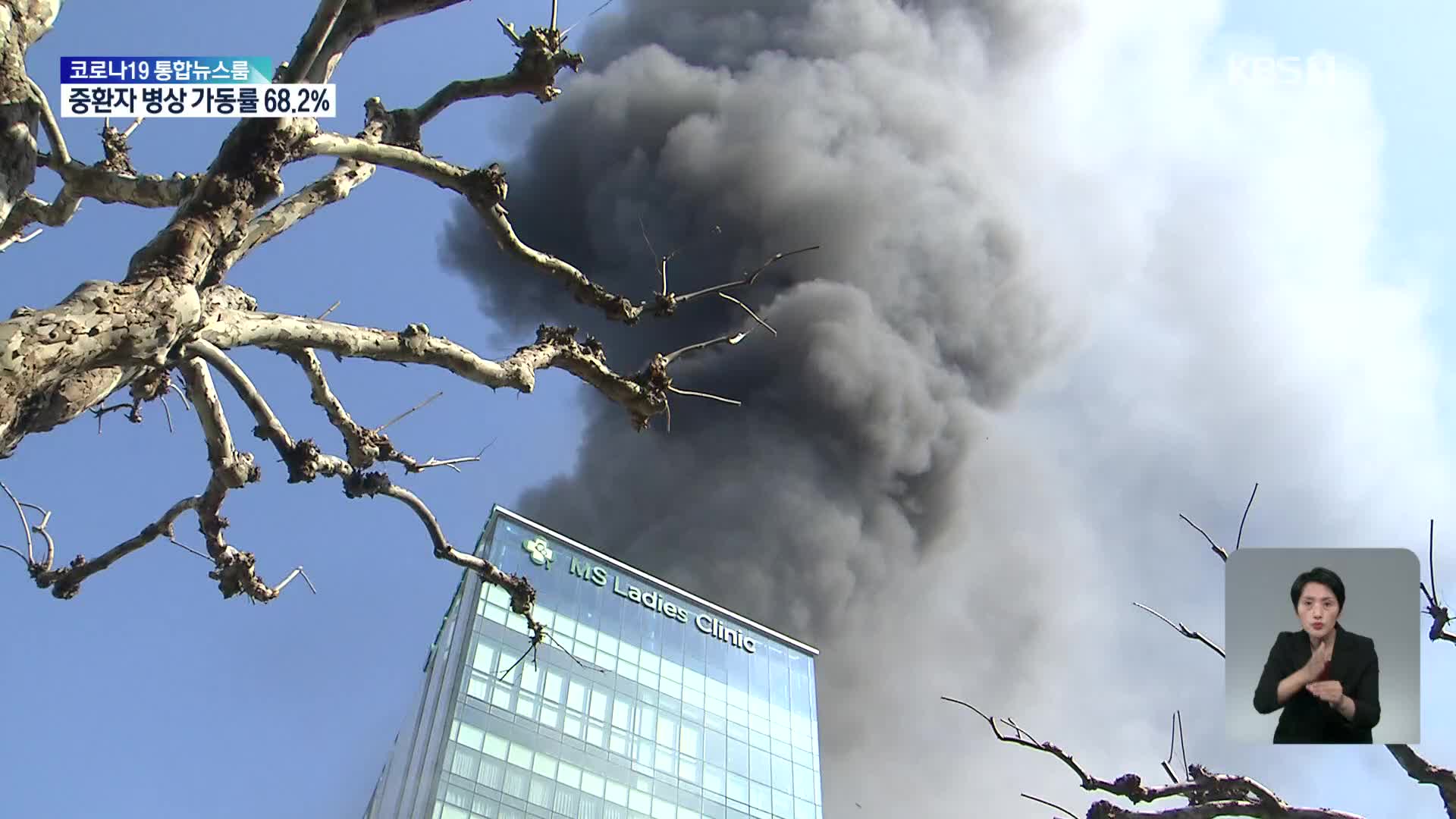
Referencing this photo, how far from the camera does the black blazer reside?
10.6 ft

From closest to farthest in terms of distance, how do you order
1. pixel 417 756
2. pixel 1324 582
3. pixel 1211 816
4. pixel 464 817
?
pixel 1324 582
pixel 1211 816
pixel 464 817
pixel 417 756

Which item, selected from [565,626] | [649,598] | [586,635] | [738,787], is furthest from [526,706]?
[649,598]

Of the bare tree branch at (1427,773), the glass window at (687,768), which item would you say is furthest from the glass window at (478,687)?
the bare tree branch at (1427,773)

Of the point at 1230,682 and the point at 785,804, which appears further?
the point at 785,804

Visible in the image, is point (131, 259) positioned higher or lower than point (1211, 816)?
higher

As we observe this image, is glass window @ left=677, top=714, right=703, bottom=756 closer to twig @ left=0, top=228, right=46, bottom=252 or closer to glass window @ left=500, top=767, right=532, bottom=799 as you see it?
glass window @ left=500, top=767, right=532, bottom=799

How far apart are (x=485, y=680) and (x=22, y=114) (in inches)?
1121

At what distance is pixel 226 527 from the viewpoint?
5668 mm

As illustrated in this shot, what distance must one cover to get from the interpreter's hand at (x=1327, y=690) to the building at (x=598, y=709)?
83.0ft

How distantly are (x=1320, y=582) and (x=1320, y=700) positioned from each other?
337 millimetres

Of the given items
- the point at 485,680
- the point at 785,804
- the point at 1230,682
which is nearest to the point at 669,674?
the point at 785,804

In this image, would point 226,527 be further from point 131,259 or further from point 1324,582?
point 1324,582

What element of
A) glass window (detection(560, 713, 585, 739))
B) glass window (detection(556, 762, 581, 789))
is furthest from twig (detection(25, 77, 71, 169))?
glass window (detection(560, 713, 585, 739))

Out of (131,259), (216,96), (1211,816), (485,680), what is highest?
(485,680)
